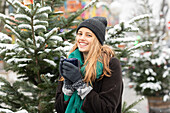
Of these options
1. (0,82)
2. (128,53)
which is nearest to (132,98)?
(128,53)

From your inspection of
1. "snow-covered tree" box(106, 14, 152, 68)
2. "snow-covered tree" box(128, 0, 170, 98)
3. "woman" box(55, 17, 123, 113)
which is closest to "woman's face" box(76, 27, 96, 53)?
"woman" box(55, 17, 123, 113)

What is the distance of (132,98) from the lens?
977 centimetres

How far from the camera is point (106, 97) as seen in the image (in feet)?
5.65

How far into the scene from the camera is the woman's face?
1.89m

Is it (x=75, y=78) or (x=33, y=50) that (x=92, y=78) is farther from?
(x=33, y=50)

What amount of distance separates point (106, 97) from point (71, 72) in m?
0.38

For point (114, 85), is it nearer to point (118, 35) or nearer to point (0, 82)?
point (118, 35)

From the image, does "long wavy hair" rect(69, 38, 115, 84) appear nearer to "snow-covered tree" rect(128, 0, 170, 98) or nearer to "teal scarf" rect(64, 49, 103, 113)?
"teal scarf" rect(64, 49, 103, 113)

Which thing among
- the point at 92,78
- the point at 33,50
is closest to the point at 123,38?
the point at 92,78

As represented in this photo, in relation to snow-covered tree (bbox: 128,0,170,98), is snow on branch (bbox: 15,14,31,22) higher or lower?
higher

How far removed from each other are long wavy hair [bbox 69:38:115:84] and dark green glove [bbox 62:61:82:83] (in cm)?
9

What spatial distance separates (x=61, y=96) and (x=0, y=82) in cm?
105

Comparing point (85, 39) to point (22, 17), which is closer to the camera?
point (85, 39)

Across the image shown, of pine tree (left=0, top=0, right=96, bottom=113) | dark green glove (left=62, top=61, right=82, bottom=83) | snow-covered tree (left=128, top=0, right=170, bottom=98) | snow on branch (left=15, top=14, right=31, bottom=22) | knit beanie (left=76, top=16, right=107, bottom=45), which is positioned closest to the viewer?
dark green glove (left=62, top=61, right=82, bottom=83)
